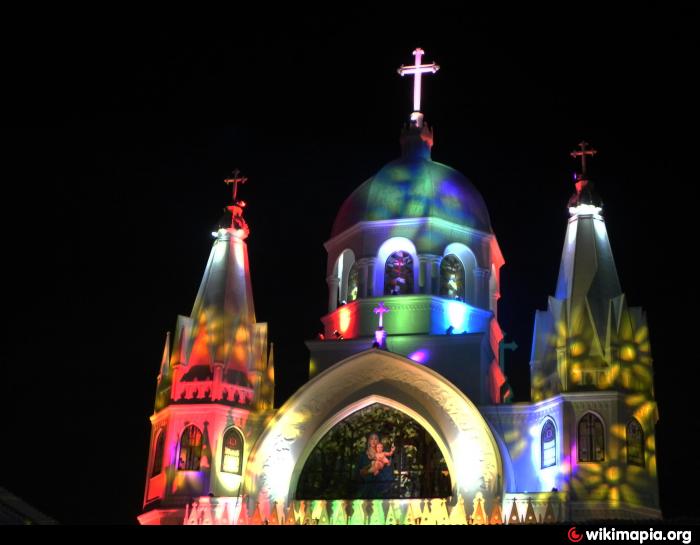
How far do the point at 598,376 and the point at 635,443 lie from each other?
1.99 meters

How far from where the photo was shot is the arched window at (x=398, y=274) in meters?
39.0

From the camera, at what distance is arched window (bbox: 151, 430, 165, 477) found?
36.4m

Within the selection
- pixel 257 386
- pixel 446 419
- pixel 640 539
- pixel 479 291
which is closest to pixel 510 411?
pixel 446 419

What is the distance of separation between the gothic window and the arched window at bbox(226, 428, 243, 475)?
604 cm

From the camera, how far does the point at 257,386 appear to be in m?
37.6

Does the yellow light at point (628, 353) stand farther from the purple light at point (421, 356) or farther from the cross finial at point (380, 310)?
the cross finial at point (380, 310)

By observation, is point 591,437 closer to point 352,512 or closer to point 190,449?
point 352,512

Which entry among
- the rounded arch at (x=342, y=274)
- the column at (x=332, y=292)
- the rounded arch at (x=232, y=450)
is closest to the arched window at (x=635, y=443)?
the rounded arch at (x=342, y=274)

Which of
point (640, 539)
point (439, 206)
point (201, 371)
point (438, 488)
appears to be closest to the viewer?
point (640, 539)

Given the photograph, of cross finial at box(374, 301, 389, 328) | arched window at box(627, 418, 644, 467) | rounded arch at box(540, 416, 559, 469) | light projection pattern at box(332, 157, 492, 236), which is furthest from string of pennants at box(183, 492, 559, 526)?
light projection pattern at box(332, 157, 492, 236)

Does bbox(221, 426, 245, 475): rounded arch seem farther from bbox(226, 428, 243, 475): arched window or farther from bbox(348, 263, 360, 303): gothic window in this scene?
bbox(348, 263, 360, 303): gothic window

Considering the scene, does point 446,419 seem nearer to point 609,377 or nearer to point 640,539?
point 609,377

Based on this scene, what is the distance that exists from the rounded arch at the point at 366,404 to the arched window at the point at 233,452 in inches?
32.4

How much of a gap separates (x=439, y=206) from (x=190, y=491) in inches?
452
